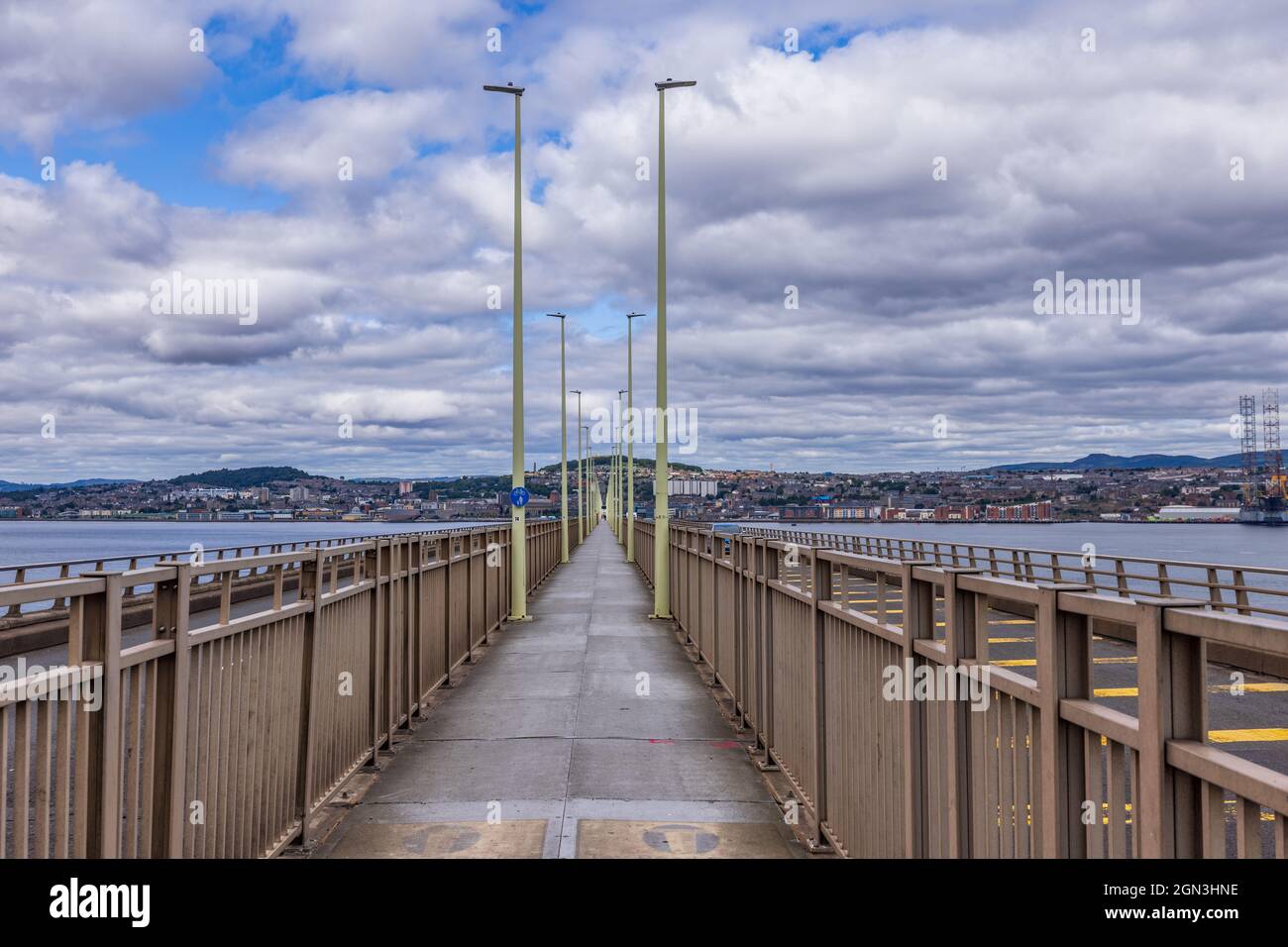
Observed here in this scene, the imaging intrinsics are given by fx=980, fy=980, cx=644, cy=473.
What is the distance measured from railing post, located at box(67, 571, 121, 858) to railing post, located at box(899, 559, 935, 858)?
3262 mm

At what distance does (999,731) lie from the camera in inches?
143

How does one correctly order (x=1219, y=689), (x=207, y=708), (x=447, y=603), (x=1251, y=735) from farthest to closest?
(x=1219, y=689), (x=447, y=603), (x=1251, y=735), (x=207, y=708)

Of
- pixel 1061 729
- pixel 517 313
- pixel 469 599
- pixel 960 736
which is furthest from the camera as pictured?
pixel 517 313

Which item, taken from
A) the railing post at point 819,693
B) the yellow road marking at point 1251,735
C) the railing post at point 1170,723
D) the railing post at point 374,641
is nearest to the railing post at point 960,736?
→ the railing post at point 1170,723

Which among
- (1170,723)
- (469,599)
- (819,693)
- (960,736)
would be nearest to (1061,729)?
(1170,723)

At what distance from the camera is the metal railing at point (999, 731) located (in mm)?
2436

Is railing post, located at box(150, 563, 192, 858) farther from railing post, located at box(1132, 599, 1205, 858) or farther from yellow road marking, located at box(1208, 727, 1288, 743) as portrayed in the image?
yellow road marking, located at box(1208, 727, 1288, 743)

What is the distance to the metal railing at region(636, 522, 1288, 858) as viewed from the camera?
7.99 ft

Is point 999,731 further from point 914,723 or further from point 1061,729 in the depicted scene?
point 914,723

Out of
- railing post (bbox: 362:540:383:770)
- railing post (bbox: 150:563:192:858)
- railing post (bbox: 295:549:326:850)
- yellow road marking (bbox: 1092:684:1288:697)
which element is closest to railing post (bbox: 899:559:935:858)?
railing post (bbox: 150:563:192:858)

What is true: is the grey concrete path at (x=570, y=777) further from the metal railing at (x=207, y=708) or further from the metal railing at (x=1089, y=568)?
the metal railing at (x=1089, y=568)

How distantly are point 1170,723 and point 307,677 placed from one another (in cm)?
536

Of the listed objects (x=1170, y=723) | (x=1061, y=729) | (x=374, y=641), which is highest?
(x=1170, y=723)
